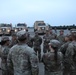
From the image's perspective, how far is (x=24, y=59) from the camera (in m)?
5.84

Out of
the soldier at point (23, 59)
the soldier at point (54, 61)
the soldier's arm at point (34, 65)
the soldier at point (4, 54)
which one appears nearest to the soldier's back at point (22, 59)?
the soldier at point (23, 59)

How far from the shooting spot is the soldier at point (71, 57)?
7.88m

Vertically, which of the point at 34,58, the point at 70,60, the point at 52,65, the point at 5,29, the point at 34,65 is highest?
the point at 34,58

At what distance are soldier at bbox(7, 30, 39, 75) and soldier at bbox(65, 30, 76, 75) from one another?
227cm

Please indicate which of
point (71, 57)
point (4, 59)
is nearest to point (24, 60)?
point (71, 57)

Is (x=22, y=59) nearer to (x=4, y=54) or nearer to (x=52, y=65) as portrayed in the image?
(x=52, y=65)

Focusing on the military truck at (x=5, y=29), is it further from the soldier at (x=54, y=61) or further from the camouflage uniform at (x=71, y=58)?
the soldier at (x=54, y=61)

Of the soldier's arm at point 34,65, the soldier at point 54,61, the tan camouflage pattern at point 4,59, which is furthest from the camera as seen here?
the tan camouflage pattern at point 4,59

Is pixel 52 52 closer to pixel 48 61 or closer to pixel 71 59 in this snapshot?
pixel 48 61

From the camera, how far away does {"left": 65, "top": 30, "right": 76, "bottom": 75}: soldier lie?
310 inches

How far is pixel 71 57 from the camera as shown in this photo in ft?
26.0

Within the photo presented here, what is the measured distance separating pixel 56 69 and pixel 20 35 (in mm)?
1354

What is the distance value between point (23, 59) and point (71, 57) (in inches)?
93.5

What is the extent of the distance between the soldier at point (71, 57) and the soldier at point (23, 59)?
2.27m
